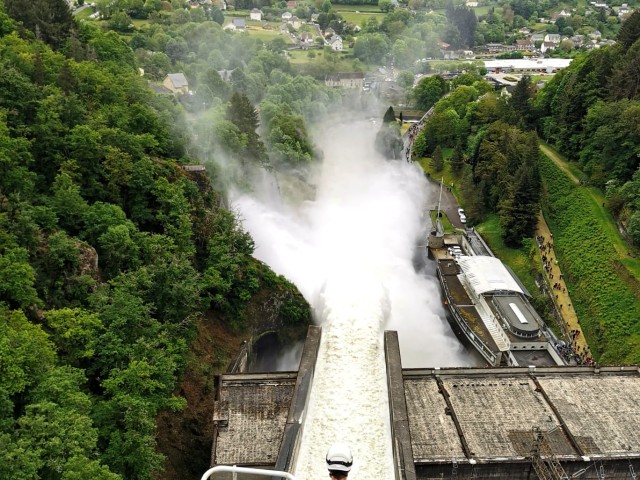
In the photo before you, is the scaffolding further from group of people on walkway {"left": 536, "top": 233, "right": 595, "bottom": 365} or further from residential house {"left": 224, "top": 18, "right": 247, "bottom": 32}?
residential house {"left": 224, "top": 18, "right": 247, "bottom": 32}

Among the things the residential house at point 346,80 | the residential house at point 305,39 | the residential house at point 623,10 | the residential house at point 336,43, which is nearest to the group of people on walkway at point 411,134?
the residential house at point 346,80

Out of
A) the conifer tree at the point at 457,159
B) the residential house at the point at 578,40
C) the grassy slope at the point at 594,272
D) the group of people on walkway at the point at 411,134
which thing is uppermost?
the residential house at the point at 578,40

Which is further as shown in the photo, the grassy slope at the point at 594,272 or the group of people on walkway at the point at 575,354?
the grassy slope at the point at 594,272

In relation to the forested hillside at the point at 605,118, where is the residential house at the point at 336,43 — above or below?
above

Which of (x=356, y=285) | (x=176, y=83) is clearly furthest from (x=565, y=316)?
(x=176, y=83)

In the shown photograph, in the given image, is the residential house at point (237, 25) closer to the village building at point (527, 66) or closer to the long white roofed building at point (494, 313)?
the village building at point (527, 66)

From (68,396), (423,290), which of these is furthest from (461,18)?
(68,396)

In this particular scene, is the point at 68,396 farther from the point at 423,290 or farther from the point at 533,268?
the point at 533,268
